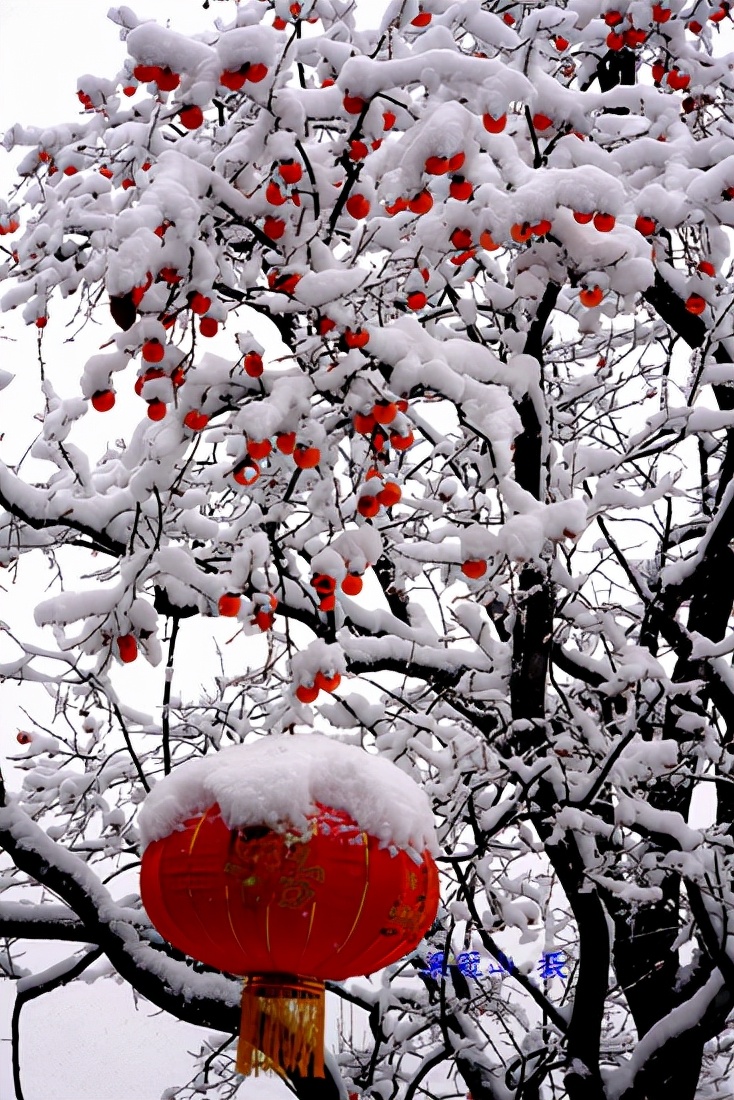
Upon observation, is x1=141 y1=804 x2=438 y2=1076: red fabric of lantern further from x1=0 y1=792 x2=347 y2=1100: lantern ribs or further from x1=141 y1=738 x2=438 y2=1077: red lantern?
x1=0 y1=792 x2=347 y2=1100: lantern ribs

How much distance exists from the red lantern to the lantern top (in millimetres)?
25

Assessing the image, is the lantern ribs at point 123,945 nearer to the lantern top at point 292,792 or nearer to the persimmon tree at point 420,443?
the persimmon tree at point 420,443

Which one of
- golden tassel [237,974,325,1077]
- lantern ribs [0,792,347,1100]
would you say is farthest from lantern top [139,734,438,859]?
lantern ribs [0,792,347,1100]

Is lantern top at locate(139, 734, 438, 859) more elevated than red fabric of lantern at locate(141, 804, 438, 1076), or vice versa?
lantern top at locate(139, 734, 438, 859)

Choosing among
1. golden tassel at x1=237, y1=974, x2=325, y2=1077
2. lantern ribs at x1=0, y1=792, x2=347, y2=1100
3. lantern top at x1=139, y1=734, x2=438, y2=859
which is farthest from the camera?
lantern ribs at x1=0, y1=792, x2=347, y2=1100

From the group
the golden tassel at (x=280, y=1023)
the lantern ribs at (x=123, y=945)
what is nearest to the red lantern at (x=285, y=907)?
the golden tassel at (x=280, y=1023)

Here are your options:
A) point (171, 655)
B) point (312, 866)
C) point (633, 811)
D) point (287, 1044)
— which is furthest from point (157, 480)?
point (633, 811)

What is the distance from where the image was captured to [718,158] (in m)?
3.78

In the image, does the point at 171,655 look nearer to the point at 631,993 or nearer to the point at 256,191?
the point at 256,191

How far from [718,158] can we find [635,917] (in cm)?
345

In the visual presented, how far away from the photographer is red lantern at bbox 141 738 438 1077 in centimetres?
244

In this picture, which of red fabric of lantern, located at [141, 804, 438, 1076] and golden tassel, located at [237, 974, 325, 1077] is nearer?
red fabric of lantern, located at [141, 804, 438, 1076]

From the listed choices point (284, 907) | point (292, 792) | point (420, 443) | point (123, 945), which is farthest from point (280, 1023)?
point (420, 443)

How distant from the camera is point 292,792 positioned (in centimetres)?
244
